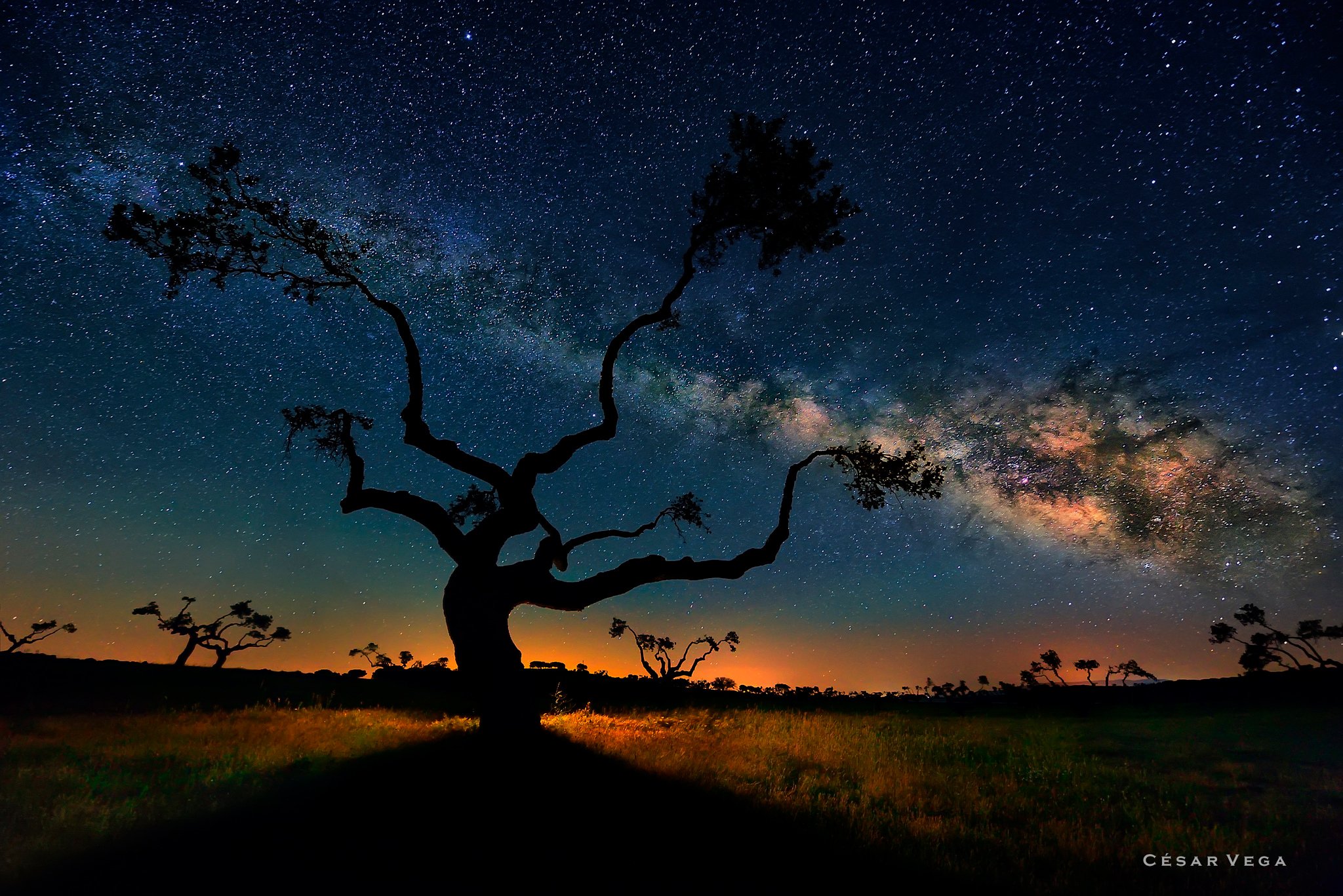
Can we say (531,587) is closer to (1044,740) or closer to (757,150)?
(757,150)

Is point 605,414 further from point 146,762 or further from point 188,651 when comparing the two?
point 188,651

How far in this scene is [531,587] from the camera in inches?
587

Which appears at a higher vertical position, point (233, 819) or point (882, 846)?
point (233, 819)

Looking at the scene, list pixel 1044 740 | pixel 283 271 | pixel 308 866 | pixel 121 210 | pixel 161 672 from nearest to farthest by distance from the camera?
pixel 308 866, pixel 121 210, pixel 283 271, pixel 1044 740, pixel 161 672

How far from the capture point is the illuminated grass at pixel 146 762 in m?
5.79

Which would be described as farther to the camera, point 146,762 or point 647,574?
point 647,574

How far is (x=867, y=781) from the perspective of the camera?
390 inches

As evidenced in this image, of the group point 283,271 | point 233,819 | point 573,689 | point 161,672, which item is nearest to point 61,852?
point 233,819

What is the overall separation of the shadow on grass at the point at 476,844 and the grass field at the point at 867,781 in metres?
0.50

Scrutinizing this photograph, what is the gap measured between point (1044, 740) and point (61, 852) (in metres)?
23.6

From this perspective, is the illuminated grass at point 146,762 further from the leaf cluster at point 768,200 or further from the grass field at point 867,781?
the leaf cluster at point 768,200

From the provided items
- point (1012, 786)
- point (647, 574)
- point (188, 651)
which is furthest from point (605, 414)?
point (188, 651)

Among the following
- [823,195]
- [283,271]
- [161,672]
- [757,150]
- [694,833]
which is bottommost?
[694,833]

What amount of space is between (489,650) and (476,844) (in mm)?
8053
